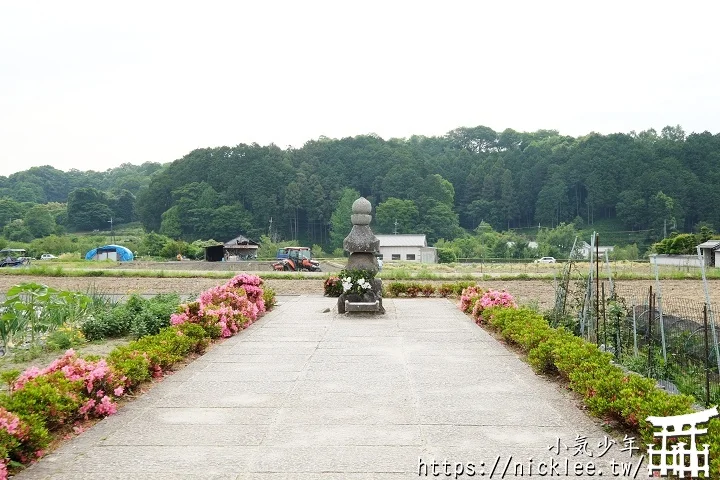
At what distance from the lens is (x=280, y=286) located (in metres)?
24.7

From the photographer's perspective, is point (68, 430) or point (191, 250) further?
point (191, 250)

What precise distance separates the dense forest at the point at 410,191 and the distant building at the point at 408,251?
17073 millimetres

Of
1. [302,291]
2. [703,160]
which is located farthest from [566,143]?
[302,291]

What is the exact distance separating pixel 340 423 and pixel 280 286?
64.5 feet

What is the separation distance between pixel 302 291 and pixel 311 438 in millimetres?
17658

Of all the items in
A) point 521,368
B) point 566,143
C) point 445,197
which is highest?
point 566,143

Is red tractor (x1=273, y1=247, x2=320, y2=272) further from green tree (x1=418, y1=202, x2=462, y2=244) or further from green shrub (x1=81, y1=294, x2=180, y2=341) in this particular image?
green tree (x1=418, y1=202, x2=462, y2=244)

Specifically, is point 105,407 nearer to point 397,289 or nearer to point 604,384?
point 604,384

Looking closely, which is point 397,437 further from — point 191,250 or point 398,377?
point 191,250

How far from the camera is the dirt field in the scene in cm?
2195

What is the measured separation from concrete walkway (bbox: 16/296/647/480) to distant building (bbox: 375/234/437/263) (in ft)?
176

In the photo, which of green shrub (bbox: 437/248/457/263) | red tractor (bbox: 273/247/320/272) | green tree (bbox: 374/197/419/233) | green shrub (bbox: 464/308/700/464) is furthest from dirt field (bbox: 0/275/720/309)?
green tree (bbox: 374/197/419/233)

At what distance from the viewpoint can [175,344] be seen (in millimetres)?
7961

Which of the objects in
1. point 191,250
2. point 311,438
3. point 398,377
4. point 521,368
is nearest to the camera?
point 311,438
